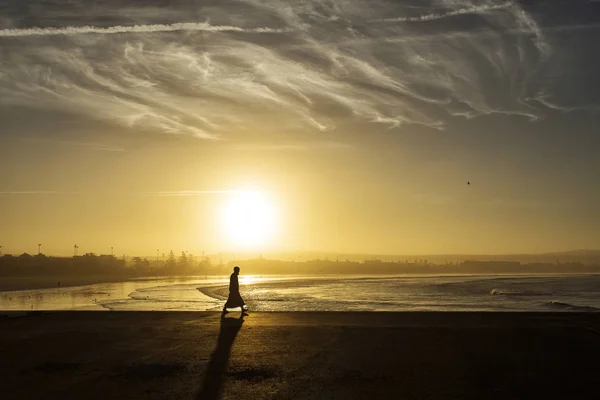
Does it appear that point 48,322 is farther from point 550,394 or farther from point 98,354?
point 550,394

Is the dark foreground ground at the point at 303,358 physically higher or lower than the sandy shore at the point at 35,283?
higher

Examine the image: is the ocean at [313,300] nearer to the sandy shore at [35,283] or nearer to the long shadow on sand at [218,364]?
the sandy shore at [35,283]

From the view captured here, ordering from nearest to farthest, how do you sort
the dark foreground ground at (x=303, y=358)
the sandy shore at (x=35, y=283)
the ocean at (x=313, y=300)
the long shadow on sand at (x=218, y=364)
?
the long shadow on sand at (x=218, y=364)
the dark foreground ground at (x=303, y=358)
the ocean at (x=313, y=300)
the sandy shore at (x=35, y=283)

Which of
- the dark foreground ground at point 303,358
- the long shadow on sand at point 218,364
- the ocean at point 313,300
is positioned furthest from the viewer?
the ocean at point 313,300

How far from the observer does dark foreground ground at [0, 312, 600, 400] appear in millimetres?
8461

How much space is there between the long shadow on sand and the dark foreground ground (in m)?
0.03

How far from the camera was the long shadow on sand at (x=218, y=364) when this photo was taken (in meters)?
8.30

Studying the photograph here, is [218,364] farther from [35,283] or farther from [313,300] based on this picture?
[35,283]

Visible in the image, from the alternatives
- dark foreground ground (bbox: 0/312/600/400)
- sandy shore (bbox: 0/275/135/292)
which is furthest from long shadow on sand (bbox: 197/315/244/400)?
sandy shore (bbox: 0/275/135/292)

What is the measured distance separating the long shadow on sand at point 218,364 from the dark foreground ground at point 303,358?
0.10ft

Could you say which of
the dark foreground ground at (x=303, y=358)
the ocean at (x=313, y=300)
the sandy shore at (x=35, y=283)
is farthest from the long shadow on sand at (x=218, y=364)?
the sandy shore at (x=35, y=283)

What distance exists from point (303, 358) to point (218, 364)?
1.86 m

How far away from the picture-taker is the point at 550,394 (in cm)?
822

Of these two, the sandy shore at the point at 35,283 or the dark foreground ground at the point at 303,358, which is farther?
the sandy shore at the point at 35,283
